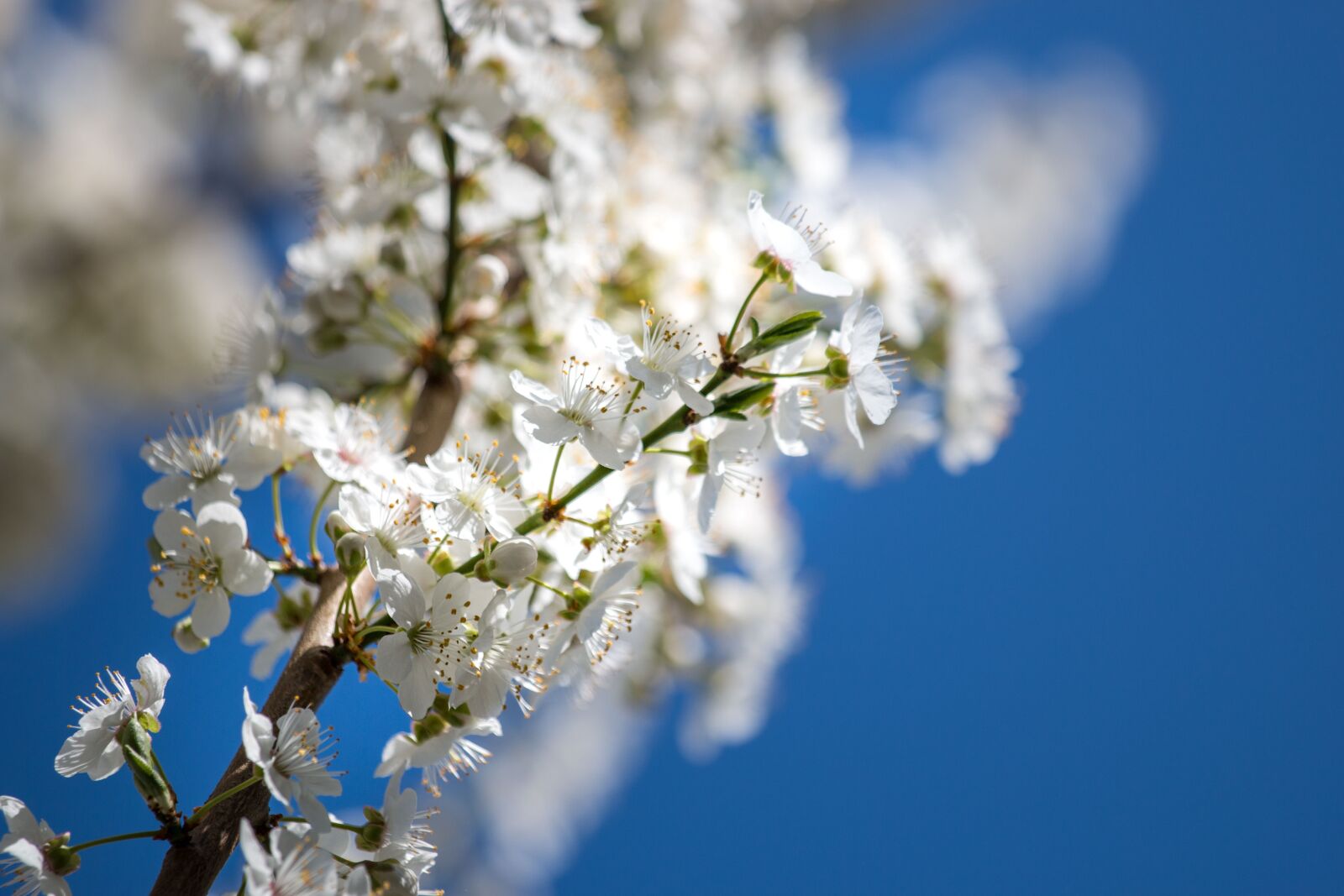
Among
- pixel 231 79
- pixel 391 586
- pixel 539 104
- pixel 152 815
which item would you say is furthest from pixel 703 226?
pixel 152 815

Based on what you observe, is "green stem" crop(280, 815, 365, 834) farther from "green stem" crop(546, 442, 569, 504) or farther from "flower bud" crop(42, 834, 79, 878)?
"green stem" crop(546, 442, 569, 504)

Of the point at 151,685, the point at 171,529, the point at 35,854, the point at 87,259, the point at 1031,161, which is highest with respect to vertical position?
the point at 1031,161

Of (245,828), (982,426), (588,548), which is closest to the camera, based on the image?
(245,828)

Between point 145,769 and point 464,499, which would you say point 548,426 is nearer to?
point 464,499

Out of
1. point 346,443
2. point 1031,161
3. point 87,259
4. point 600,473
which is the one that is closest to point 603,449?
point 600,473

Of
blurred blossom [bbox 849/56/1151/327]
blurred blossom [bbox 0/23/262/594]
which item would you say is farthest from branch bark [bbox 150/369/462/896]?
blurred blossom [bbox 849/56/1151/327]

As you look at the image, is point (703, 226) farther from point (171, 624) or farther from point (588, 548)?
point (171, 624)

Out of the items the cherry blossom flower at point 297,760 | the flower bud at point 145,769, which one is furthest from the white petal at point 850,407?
the flower bud at point 145,769
